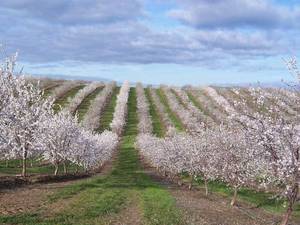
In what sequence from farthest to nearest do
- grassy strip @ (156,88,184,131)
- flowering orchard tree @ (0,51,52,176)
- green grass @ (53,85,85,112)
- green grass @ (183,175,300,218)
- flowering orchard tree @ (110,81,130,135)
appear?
1. green grass @ (53,85,85,112)
2. grassy strip @ (156,88,184,131)
3. flowering orchard tree @ (110,81,130,135)
4. green grass @ (183,175,300,218)
5. flowering orchard tree @ (0,51,52,176)

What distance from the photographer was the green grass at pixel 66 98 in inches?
5399

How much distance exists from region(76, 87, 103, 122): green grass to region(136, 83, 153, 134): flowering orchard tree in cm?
1514

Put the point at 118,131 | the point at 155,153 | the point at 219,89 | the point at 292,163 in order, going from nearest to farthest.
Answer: the point at 292,163, the point at 155,153, the point at 118,131, the point at 219,89

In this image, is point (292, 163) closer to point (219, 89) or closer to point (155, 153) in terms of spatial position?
point (155, 153)

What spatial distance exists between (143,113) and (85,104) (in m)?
19.2

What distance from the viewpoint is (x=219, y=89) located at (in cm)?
17700

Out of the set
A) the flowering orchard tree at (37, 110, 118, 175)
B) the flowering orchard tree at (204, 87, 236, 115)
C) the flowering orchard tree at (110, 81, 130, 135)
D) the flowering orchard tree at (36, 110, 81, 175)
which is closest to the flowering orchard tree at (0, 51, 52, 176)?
the flowering orchard tree at (37, 110, 118, 175)

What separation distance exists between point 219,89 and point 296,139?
504 feet

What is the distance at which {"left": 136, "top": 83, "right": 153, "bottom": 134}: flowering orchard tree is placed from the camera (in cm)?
12524

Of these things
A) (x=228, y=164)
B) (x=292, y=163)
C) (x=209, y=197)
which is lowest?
(x=209, y=197)

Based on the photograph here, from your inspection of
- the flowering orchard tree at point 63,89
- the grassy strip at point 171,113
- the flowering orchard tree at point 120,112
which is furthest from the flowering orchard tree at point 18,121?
the flowering orchard tree at point 63,89

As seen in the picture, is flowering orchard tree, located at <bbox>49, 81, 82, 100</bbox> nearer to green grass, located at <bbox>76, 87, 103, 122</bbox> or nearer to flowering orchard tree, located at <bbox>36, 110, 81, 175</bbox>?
green grass, located at <bbox>76, 87, 103, 122</bbox>

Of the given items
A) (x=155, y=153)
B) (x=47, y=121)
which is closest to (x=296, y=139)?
(x=47, y=121)

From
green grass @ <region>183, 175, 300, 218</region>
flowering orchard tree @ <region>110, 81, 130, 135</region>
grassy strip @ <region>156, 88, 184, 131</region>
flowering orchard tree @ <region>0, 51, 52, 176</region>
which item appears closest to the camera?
flowering orchard tree @ <region>0, 51, 52, 176</region>
